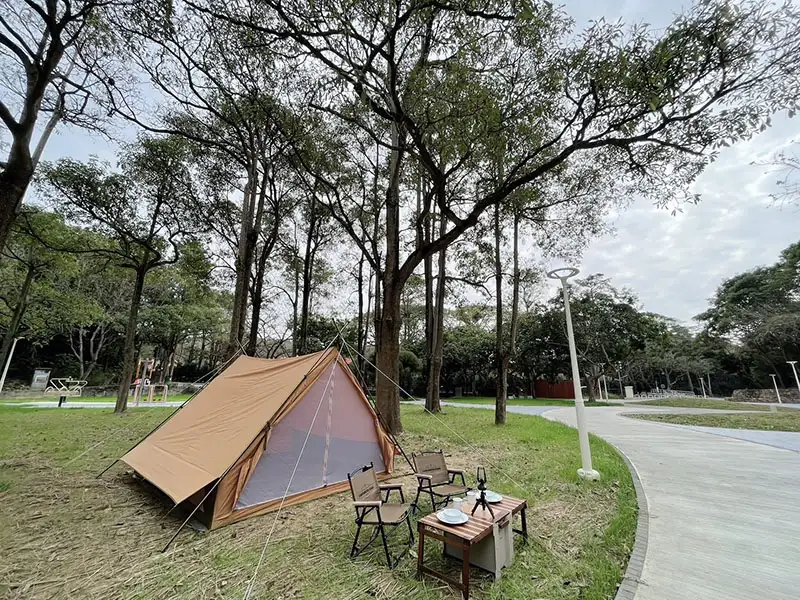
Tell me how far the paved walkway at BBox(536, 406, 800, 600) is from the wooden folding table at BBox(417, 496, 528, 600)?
104cm

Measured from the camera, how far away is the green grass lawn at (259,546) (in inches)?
97.7

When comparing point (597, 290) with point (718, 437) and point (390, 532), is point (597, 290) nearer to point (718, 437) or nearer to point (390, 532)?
point (718, 437)

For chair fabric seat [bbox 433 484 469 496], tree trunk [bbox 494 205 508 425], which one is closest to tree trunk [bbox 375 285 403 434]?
chair fabric seat [bbox 433 484 469 496]

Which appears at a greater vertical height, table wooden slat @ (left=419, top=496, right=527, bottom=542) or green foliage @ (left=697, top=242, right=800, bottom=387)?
green foliage @ (left=697, top=242, right=800, bottom=387)

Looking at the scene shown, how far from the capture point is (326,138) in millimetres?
8656

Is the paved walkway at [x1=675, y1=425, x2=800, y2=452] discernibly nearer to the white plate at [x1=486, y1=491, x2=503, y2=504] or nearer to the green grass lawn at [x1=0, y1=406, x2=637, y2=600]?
the green grass lawn at [x1=0, y1=406, x2=637, y2=600]

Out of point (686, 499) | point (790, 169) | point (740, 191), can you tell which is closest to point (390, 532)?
point (686, 499)

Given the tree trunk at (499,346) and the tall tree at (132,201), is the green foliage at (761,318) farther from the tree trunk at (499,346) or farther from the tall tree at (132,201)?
the tall tree at (132,201)

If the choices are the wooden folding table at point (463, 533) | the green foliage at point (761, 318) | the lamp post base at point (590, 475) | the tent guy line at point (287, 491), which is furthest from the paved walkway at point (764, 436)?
the green foliage at point (761, 318)

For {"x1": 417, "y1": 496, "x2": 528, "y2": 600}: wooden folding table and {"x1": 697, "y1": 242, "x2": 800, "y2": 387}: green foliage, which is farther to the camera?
{"x1": 697, "y1": 242, "x2": 800, "y2": 387}: green foliage

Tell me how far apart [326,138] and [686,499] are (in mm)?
9620

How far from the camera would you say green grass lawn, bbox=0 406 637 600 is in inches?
97.7

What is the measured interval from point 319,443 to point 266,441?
762 mm

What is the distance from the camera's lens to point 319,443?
14.5 feet
